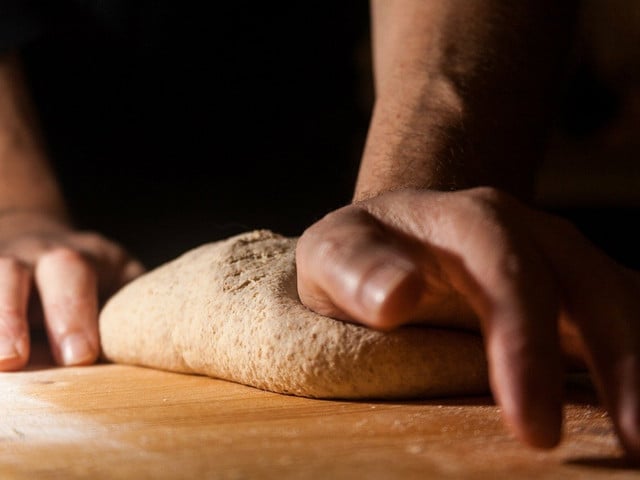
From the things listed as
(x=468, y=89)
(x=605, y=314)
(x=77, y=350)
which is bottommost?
(x=77, y=350)

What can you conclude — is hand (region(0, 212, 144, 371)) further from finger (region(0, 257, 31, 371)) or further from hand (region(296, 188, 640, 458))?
hand (region(296, 188, 640, 458))

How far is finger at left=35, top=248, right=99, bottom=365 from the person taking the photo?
4.15 feet

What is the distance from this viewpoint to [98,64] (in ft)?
6.40

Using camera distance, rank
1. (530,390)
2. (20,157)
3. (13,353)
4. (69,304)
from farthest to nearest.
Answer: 1. (20,157)
2. (69,304)
3. (13,353)
4. (530,390)

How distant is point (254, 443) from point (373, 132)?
668 millimetres

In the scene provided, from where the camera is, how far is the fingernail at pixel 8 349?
1.17m

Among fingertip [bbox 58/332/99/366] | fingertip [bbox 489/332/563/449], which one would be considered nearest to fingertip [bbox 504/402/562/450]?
fingertip [bbox 489/332/563/449]

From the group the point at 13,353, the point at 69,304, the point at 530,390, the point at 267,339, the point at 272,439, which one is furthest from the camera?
the point at 69,304

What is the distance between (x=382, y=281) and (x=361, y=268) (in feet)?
0.10

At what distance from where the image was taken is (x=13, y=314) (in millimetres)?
1258

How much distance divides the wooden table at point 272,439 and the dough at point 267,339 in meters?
0.03

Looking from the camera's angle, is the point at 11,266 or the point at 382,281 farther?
the point at 11,266

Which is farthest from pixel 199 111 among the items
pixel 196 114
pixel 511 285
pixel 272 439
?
pixel 511 285

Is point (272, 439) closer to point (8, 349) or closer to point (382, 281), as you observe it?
point (382, 281)
